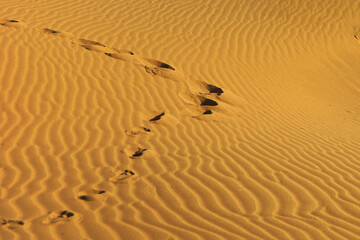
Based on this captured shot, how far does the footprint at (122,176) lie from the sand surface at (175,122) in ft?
0.09

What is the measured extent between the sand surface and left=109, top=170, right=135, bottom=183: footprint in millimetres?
28

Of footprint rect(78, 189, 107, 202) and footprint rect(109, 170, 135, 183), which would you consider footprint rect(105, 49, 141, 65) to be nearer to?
footprint rect(109, 170, 135, 183)

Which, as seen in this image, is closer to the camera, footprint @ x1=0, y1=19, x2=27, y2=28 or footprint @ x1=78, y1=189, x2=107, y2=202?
footprint @ x1=78, y1=189, x2=107, y2=202

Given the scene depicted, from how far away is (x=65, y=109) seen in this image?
601 centimetres

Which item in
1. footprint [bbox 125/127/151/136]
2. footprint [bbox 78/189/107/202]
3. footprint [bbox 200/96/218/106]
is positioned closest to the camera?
footprint [bbox 78/189/107/202]

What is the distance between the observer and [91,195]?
402 cm

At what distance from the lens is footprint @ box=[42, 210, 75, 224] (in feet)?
11.6

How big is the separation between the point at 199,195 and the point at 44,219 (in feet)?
4.89

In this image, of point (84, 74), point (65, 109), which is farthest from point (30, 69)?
point (65, 109)

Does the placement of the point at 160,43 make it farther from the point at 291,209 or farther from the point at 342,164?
the point at 291,209

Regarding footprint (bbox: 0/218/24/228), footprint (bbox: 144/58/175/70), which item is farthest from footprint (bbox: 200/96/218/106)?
footprint (bbox: 0/218/24/228)

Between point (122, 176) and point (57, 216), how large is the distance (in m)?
0.97

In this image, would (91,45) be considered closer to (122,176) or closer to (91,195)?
(122,176)

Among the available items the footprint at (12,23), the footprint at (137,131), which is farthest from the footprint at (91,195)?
the footprint at (12,23)
